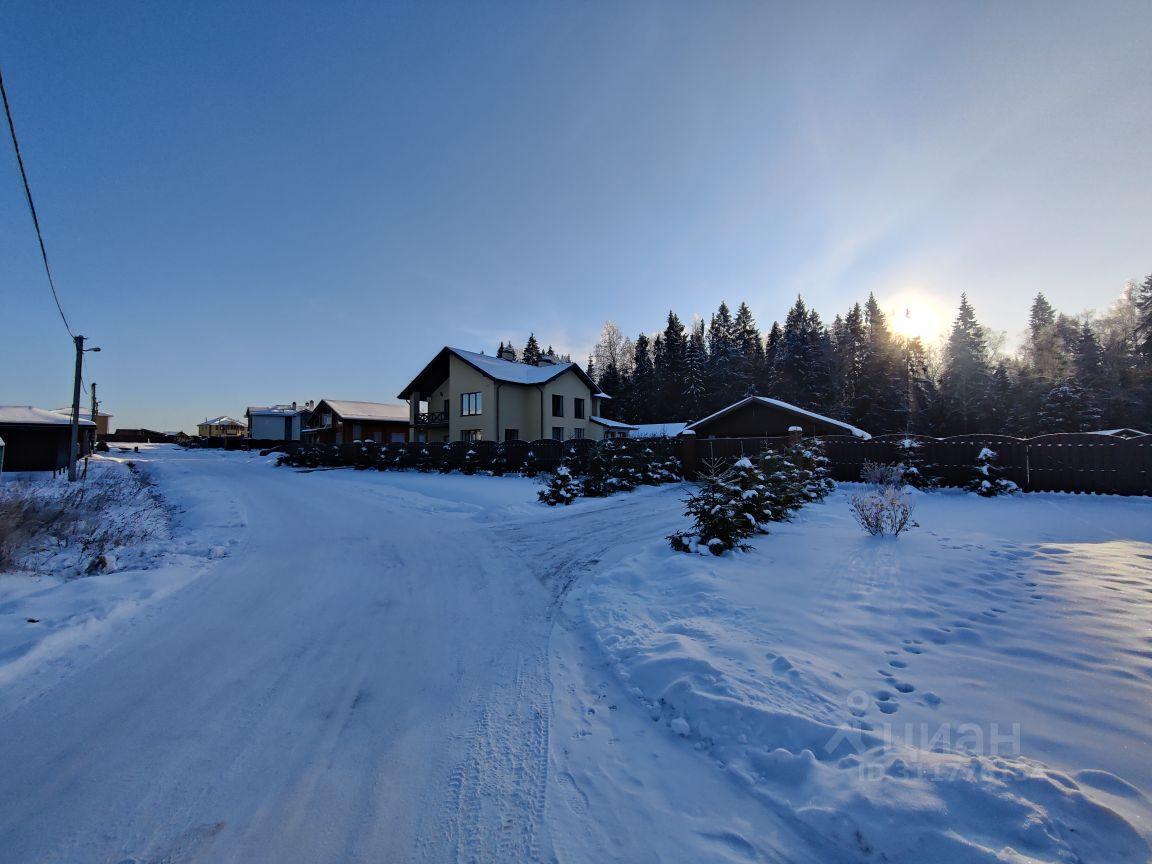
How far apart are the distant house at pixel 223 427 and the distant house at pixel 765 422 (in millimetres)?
83678

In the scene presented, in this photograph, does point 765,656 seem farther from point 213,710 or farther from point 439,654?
point 213,710

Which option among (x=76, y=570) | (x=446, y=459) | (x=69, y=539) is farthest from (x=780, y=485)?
(x=446, y=459)

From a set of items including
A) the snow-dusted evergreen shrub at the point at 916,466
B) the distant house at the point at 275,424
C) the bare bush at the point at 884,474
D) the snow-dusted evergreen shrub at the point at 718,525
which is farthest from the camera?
the distant house at the point at 275,424

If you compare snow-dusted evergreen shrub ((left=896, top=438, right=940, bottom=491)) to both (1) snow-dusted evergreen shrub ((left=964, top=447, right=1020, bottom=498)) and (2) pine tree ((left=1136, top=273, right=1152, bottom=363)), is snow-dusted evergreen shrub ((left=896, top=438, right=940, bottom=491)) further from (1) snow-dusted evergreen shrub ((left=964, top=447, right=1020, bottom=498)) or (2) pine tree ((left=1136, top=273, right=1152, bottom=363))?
(2) pine tree ((left=1136, top=273, right=1152, bottom=363))

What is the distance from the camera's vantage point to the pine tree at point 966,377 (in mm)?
36031

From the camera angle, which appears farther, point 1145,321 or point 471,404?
point 471,404

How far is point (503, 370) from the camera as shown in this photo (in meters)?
33.4

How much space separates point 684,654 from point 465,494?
12.3 meters

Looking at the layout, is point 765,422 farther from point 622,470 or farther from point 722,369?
point 722,369

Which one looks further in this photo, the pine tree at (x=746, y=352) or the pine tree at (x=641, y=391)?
the pine tree at (x=641, y=391)

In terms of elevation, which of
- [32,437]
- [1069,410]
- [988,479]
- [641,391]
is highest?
[641,391]

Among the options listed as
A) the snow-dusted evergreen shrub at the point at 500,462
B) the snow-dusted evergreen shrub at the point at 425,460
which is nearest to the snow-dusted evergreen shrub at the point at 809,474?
the snow-dusted evergreen shrub at the point at 500,462

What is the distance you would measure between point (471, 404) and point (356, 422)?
51.2ft

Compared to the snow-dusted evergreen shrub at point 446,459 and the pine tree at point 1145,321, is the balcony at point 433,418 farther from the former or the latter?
the pine tree at point 1145,321
